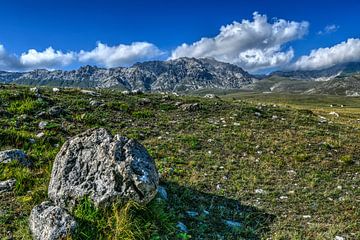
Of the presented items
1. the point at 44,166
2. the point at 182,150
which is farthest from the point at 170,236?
the point at 182,150

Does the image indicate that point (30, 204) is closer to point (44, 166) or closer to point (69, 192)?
point (69, 192)

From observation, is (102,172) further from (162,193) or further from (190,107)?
(190,107)

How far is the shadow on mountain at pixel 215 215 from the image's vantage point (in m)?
9.62

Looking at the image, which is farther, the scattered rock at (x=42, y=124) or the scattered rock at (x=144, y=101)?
the scattered rock at (x=144, y=101)

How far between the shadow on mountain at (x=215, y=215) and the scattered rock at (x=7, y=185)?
5.05 m

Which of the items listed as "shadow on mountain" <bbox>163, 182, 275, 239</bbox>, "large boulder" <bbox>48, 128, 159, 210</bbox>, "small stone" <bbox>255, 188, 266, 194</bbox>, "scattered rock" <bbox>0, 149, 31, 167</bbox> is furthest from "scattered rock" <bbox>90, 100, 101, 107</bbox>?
"small stone" <bbox>255, 188, 266, 194</bbox>

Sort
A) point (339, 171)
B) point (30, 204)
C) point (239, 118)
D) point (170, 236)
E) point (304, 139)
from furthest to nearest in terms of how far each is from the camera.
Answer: point (239, 118), point (304, 139), point (339, 171), point (30, 204), point (170, 236)

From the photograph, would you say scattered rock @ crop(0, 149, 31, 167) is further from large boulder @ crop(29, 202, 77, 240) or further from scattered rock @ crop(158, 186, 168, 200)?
scattered rock @ crop(158, 186, 168, 200)

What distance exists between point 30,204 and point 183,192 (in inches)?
201

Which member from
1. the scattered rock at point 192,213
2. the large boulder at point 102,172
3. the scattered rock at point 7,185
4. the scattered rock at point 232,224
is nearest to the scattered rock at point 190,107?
the scattered rock at point 192,213

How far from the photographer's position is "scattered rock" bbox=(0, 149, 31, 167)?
11.8 meters

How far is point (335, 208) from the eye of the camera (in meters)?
11.4

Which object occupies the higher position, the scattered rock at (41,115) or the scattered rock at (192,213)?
the scattered rock at (41,115)

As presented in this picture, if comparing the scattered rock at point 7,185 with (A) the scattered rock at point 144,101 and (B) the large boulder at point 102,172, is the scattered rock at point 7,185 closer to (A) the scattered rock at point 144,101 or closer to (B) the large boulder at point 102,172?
(B) the large boulder at point 102,172
